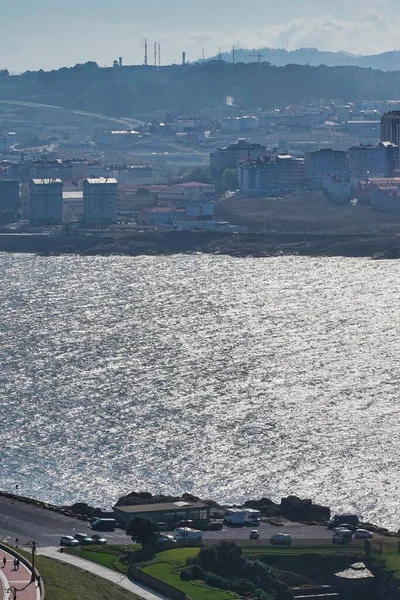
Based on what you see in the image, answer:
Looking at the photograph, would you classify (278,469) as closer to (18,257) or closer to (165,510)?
(165,510)

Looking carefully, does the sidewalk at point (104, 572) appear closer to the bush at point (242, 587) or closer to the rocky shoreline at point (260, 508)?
the bush at point (242, 587)

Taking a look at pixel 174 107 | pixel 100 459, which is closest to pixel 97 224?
pixel 100 459

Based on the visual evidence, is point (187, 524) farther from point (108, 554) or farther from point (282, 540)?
point (108, 554)

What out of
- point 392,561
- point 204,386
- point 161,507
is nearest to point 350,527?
point 392,561

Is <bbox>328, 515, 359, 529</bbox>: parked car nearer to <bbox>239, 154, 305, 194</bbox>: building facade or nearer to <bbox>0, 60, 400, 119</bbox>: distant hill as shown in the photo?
<bbox>239, 154, 305, 194</bbox>: building facade

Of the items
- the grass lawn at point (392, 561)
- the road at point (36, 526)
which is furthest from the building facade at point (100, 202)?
the grass lawn at point (392, 561)
